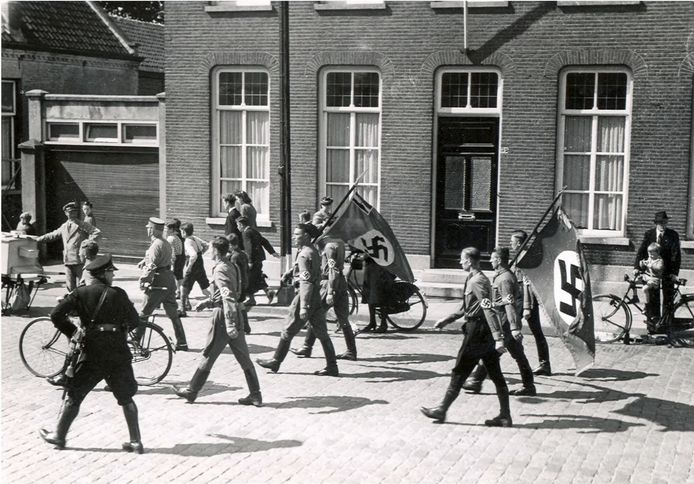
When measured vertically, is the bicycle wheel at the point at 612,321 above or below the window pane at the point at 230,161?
below

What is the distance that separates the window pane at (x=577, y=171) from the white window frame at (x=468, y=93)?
5.45ft

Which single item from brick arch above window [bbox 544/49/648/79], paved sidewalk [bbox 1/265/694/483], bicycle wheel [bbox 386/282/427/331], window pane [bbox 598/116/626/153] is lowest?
paved sidewalk [bbox 1/265/694/483]

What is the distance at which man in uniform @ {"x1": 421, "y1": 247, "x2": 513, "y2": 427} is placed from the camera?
912 centimetres

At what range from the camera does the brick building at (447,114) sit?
17234mm

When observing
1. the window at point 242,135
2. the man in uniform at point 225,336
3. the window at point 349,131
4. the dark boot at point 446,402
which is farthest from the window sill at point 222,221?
the dark boot at point 446,402

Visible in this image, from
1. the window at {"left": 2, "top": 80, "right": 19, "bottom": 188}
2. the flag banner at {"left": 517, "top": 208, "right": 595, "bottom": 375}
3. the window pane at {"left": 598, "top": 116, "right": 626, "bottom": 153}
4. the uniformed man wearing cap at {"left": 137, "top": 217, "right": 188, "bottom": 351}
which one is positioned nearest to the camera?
the flag banner at {"left": 517, "top": 208, "right": 595, "bottom": 375}

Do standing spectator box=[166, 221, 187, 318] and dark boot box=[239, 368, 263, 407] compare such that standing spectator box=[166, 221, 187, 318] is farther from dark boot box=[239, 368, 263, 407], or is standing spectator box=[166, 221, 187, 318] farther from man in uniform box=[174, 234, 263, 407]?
dark boot box=[239, 368, 263, 407]

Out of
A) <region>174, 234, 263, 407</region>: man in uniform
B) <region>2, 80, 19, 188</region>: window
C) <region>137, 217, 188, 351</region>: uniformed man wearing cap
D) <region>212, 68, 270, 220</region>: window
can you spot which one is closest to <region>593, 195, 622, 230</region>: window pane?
<region>212, 68, 270, 220</region>: window

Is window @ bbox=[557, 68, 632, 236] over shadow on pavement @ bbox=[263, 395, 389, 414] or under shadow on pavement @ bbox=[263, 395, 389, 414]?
over

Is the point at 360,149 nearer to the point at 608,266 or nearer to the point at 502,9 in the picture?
the point at 502,9

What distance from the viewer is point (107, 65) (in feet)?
88.2

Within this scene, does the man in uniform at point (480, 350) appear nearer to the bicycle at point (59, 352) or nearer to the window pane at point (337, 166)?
the bicycle at point (59, 352)

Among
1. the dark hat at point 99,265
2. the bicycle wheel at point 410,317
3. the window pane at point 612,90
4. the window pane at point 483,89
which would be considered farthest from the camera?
the window pane at point 483,89

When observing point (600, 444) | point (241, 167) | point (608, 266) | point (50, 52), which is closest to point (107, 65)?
point (50, 52)
